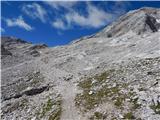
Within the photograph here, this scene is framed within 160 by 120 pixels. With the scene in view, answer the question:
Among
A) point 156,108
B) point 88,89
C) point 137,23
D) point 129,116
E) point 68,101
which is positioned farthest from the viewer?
point 137,23

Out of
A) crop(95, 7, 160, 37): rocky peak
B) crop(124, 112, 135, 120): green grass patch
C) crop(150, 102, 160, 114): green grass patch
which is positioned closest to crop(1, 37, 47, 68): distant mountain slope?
crop(95, 7, 160, 37): rocky peak

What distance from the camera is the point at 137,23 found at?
98.4 metres

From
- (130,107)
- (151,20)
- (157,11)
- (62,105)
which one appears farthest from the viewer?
(157,11)

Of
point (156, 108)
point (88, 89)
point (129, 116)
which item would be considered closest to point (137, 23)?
point (88, 89)

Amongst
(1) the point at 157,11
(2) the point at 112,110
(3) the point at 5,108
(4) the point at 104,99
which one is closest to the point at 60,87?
(3) the point at 5,108

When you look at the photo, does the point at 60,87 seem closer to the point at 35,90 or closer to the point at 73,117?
the point at 35,90

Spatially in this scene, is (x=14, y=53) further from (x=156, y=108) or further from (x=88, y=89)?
(x=156, y=108)

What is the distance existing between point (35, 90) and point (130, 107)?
17.7 m

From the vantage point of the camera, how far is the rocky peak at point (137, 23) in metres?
94.2

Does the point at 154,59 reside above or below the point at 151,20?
below

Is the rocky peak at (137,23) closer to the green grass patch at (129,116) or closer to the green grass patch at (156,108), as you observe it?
the green grass patch at (156,108)

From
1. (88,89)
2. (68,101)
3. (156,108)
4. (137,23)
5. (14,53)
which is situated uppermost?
(14,53)

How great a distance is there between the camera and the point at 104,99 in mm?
37469

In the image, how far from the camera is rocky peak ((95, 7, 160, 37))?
309 feet
